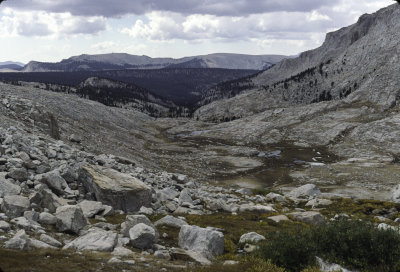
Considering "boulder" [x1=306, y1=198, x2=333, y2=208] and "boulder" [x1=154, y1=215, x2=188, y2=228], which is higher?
"boulder" [x1=154, y1=215, x2=188, y2=228]

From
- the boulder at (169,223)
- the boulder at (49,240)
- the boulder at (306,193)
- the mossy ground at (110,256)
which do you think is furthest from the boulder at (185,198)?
the boulder at (306,193)

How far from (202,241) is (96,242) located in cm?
554

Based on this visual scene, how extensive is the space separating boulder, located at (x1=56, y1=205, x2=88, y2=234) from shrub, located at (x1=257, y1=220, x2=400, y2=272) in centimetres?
948

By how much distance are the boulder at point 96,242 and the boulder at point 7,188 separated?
706 cm

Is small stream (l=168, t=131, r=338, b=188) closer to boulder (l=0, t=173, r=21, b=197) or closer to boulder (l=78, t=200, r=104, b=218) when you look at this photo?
boulder (l=78, t=200, r=104, b=218)

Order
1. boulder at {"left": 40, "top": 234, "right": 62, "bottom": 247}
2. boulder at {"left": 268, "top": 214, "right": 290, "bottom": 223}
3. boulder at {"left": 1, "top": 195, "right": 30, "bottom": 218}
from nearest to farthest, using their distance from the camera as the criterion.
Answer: boulder at {"left": 40, "top": 234, "right": 62, "bottom": 247}
boulder at {"left": 1, "top": 195, "right": 30, "bottom": 218}
boulder at {"left": 268, "top": 214, "right": 290, "bottom": 223}

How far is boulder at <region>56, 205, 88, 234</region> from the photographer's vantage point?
1644cm

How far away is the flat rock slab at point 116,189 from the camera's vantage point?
2405cm

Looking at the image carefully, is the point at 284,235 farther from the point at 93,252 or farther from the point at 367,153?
the point at 367,153

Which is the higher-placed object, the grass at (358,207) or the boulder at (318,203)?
the grass at (358,207)

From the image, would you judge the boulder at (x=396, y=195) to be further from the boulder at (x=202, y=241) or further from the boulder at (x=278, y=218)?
the boulder at (x=202, y=241)

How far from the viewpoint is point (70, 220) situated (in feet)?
54.4

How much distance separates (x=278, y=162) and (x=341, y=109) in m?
79.8

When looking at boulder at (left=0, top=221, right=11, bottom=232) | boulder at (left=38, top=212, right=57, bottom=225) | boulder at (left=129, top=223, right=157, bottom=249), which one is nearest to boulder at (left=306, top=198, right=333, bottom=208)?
boulder at (left=129, top=223, right=157, bottom=249)
